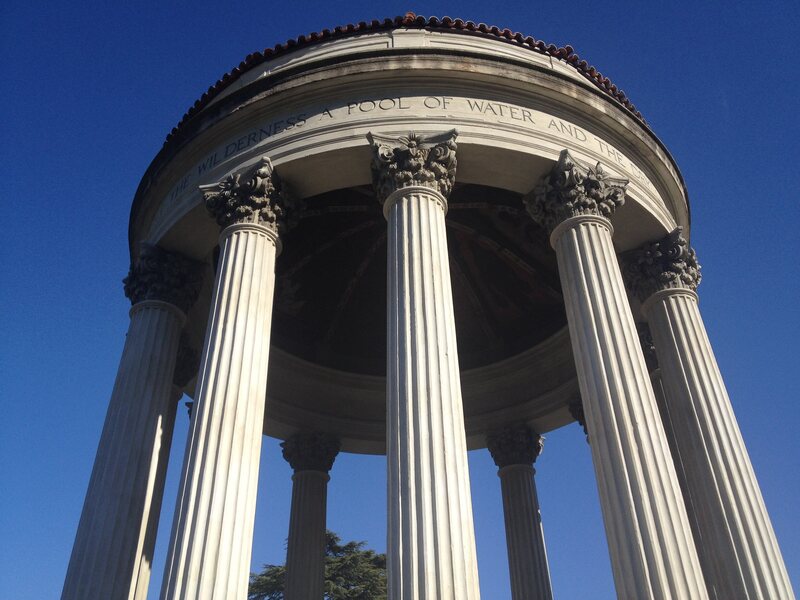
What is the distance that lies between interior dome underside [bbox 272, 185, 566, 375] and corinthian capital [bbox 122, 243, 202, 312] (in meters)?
7.29

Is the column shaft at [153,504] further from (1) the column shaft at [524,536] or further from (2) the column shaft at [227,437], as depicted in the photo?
(1) the column shaft at [524,536]

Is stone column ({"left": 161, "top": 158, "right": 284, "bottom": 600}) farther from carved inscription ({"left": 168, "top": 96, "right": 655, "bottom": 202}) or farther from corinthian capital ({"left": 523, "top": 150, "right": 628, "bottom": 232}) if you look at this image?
corinthian capital ({"left": 523, "top": 150, "right": 628, "bottom": 232})

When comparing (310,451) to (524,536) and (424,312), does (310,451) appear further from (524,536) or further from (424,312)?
(424,312)

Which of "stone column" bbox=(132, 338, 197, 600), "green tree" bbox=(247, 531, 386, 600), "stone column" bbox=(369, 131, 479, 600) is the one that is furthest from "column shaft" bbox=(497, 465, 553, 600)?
"green tree" bbox=(247, 531, 386, 600)

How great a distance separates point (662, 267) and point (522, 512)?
12.7 meters

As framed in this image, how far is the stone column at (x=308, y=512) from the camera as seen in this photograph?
93.7 feet

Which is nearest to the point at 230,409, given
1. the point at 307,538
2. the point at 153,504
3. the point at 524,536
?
the point at 153,504

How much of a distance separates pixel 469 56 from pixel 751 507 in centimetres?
1518

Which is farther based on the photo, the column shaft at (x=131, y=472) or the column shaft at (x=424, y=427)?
the column shaft at (x=131, y=472)

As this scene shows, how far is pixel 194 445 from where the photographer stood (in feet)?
53.2

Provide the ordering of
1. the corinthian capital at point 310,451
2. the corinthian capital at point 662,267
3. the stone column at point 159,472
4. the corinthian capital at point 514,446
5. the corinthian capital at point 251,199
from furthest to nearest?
the corinthian capital at point 310,451 → the corinthian capital at point 514,446 → the corinthian capital at point 662,267 → the corinthian capital at point 251,199 → the stone column at point 159,472

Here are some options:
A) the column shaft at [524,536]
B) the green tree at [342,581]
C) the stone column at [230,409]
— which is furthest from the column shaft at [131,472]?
the green tree at [342,581]

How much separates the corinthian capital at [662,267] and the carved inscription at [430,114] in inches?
93.6

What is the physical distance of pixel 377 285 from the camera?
116 ft
